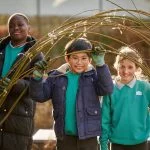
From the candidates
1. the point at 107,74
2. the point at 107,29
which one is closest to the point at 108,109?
the point at 107,74

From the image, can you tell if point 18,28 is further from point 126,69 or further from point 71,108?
point 126,69

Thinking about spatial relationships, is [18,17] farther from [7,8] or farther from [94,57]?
[7,8]

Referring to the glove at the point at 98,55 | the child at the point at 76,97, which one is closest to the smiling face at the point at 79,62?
the child at the point at 76,97

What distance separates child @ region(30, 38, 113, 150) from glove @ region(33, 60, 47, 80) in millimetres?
195

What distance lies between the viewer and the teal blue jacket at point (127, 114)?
4.64 meters

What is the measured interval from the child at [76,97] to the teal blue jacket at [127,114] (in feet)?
0.52

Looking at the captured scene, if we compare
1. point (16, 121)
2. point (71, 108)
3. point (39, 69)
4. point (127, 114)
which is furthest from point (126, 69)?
point (16, 121)

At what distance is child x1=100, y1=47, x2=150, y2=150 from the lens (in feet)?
15.2

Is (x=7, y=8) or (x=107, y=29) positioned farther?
(x=7, y=8)

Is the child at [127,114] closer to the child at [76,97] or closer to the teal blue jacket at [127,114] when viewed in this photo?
the teal blue jacket at [127,114]

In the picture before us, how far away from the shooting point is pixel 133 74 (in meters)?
4.66

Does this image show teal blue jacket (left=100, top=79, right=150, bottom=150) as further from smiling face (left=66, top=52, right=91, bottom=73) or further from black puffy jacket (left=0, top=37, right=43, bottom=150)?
black puffy jacket (left=0, top=37, right=43, bottom=150)

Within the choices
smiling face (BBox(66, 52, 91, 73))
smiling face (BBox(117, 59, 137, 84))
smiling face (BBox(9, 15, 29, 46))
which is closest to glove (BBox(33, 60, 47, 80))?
smiling face (BBox(66, 52, 91, 73))

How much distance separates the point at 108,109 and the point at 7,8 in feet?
33.5
